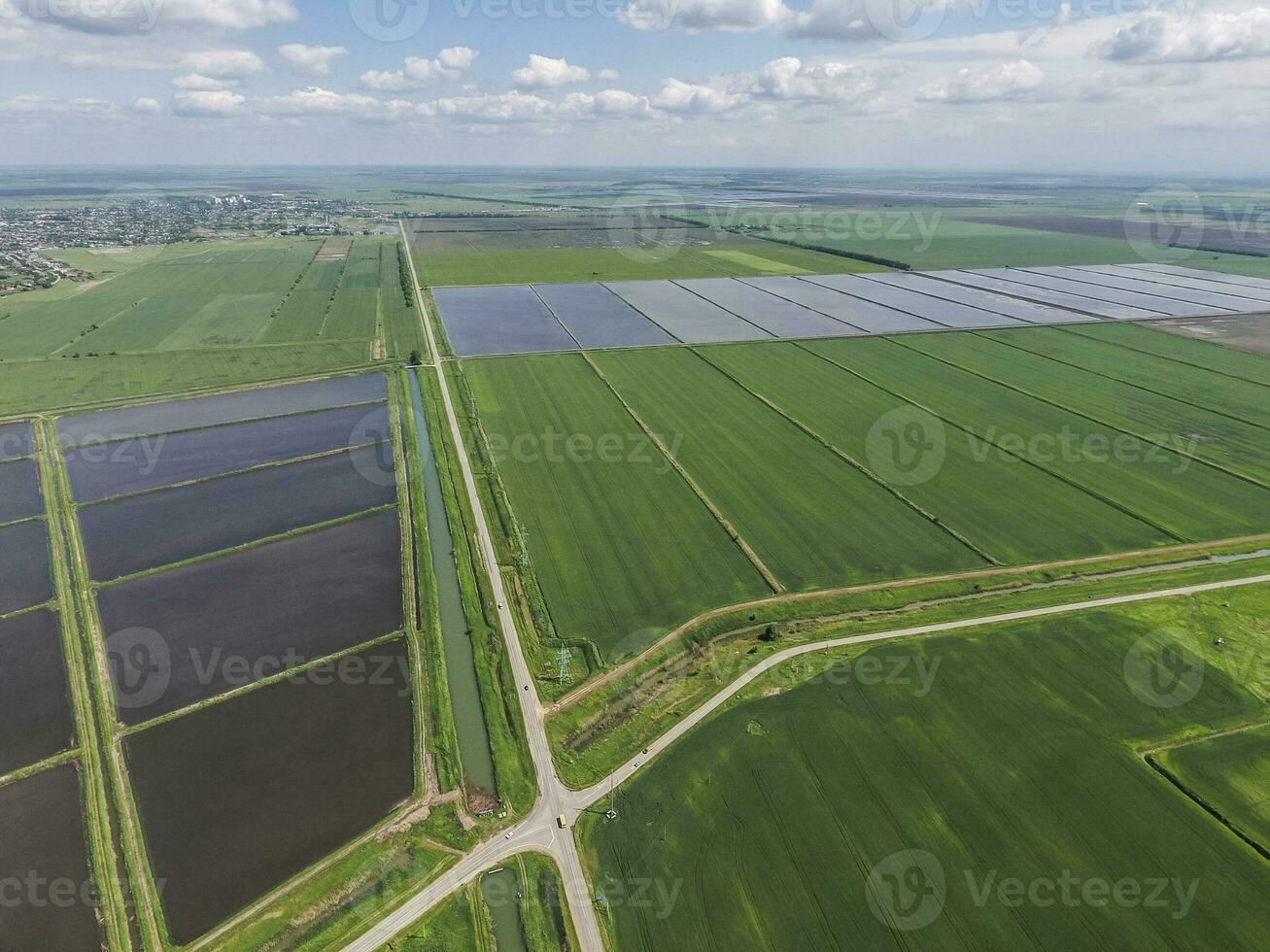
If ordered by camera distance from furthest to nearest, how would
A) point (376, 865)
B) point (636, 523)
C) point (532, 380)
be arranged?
point (532, 380) → point (636, 523) → point (376, 865)

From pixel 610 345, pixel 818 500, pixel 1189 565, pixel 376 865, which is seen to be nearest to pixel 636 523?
pixel 818 500

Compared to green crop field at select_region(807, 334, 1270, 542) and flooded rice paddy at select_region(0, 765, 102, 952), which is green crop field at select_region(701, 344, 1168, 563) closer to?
green crop field at select_region(807, 334, 1270, 542)

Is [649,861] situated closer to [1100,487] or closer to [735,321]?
[1100,487]

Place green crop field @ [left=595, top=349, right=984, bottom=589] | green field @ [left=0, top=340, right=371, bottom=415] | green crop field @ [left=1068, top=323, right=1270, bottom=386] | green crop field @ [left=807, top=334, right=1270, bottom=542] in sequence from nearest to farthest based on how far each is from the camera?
green crop field @ [left=595, top=349, right=984, bottom=589], green crop field @ [left=807, top=334, right=1270, bottom=542], green field @ [left=0, top=340, right=371, bottom=415], green crop field @ [left=1068, top=323, right=1270, bottom=386]

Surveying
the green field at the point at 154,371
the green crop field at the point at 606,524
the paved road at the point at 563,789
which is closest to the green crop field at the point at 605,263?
the green field at the point at 154,371

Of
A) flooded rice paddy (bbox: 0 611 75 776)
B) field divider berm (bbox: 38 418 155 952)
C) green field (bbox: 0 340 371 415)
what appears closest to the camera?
field divider berm (bbox: 38 418 155 952)

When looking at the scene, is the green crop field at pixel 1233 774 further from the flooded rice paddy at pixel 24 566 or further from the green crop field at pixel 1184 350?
the green crop field at pixel 1184 350

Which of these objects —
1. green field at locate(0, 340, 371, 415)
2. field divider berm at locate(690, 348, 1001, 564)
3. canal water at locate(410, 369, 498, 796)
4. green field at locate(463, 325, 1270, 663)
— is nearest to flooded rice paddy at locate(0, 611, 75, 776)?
canal water at locate(410, 369, 498, 796)
